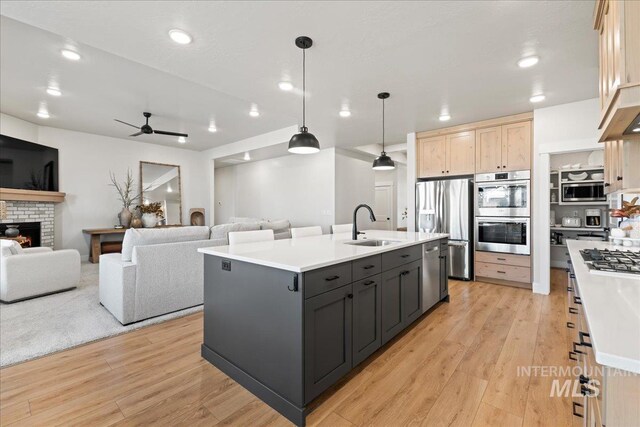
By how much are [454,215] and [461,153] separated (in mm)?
1078

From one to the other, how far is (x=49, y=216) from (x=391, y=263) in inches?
280

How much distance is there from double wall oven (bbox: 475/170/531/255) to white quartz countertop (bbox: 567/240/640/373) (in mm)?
3198

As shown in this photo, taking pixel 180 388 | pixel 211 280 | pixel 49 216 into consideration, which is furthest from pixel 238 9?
pixel 49 216

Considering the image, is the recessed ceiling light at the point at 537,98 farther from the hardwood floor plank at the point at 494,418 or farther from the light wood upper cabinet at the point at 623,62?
the hardwood floor plank at the point at 494,418

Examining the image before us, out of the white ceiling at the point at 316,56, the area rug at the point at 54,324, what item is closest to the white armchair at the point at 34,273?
the area rug at the point at 54,324

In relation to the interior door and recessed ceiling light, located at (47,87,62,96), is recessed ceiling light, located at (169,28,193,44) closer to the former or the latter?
recessed ceiling light, located at (47,87,62,96)

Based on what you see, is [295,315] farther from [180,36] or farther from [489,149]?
[489,149]

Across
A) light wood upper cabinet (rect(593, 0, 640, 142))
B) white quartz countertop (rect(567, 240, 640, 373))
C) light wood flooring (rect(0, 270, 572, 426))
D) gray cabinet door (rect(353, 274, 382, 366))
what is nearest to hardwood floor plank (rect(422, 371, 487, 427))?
light wood flooring (rect(0, 270, 572, 426))

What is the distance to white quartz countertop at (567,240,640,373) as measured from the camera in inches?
26.4

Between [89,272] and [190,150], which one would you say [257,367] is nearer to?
[89,272]

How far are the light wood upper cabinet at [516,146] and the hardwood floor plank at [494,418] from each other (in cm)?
372

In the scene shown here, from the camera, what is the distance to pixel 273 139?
6.30 meters

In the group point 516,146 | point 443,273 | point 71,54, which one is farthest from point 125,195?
point 516,146

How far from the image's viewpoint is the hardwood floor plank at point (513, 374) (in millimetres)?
1818
